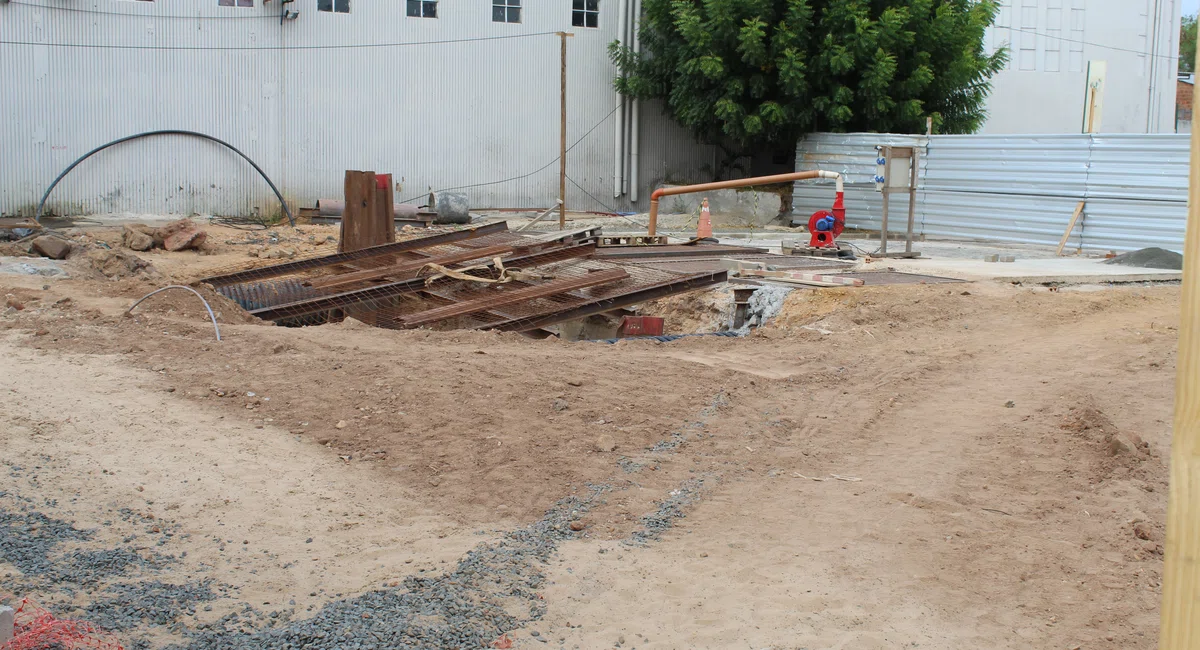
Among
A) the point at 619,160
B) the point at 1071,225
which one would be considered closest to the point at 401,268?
the point at 1071,225

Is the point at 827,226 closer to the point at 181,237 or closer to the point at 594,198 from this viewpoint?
the point at 181,237

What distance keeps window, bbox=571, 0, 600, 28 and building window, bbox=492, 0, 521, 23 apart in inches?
53.2

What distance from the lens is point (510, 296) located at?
1038 cm

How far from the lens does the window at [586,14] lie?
24641 millimetres

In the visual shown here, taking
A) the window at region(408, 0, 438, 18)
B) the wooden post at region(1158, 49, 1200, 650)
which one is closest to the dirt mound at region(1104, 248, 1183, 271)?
the wooden post at region(1158, 49, 1200, 650)

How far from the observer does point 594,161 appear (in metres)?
25.4

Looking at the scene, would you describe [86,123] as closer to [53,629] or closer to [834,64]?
[834,64]

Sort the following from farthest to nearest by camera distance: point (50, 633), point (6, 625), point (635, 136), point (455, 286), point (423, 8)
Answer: point (635, 136)
point (423, 8)
point (455, 286)
point (50, 633)
point (6, 625)

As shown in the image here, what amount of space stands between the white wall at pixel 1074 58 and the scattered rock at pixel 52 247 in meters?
22.5

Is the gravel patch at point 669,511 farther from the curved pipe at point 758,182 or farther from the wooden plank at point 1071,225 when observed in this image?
the wooden plank at point 1071,225

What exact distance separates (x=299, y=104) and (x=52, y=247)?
997cm

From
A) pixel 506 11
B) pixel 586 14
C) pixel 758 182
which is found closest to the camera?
pixel 758 182

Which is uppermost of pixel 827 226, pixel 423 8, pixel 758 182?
pixel 423 8

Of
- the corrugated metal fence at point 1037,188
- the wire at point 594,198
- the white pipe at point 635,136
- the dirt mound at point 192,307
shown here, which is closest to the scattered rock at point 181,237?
the dirt mound at point 192,307
